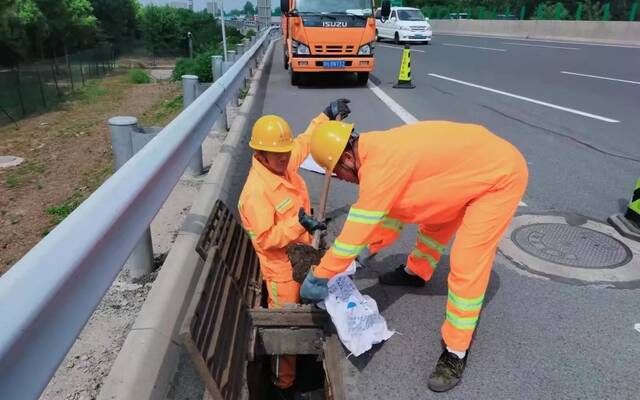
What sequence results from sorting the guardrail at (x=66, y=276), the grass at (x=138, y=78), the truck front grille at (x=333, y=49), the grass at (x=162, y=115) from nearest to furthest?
the guardrail at (x=66, y=276) < the truck front grille at (x=333, y=49) < the grass at (x=162, y=115) < the grass at (x=138, y=78)

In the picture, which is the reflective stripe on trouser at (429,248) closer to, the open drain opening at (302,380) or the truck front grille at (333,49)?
the open drain opening at (302,380)

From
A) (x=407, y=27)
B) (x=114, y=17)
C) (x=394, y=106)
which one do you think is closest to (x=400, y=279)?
(x=394, y=106)

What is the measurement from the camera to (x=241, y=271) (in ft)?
10.6

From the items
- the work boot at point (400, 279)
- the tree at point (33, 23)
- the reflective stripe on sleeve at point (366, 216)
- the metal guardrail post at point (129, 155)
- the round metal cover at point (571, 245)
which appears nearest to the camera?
the reflective stripe on sleeve at point (366, 216)

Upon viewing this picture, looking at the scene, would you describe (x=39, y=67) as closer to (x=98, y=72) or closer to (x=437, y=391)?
(x=98, y=72)

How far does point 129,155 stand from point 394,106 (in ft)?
22.8

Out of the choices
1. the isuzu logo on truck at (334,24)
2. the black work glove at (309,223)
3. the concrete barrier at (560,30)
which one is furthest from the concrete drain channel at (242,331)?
the concrete barrier at (560,30)

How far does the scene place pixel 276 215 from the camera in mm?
3270

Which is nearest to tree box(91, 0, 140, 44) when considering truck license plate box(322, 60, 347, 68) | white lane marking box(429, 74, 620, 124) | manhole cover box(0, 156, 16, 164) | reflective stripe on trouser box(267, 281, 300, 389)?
manhole cover box(0, 156, 16, 164)

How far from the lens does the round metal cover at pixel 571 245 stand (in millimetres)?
3789

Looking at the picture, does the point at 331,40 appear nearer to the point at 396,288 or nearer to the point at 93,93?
the point at 396,288

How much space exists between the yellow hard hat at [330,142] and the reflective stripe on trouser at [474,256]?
2.65 feet

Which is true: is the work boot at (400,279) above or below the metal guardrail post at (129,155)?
below

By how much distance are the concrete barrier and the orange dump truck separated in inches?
712
